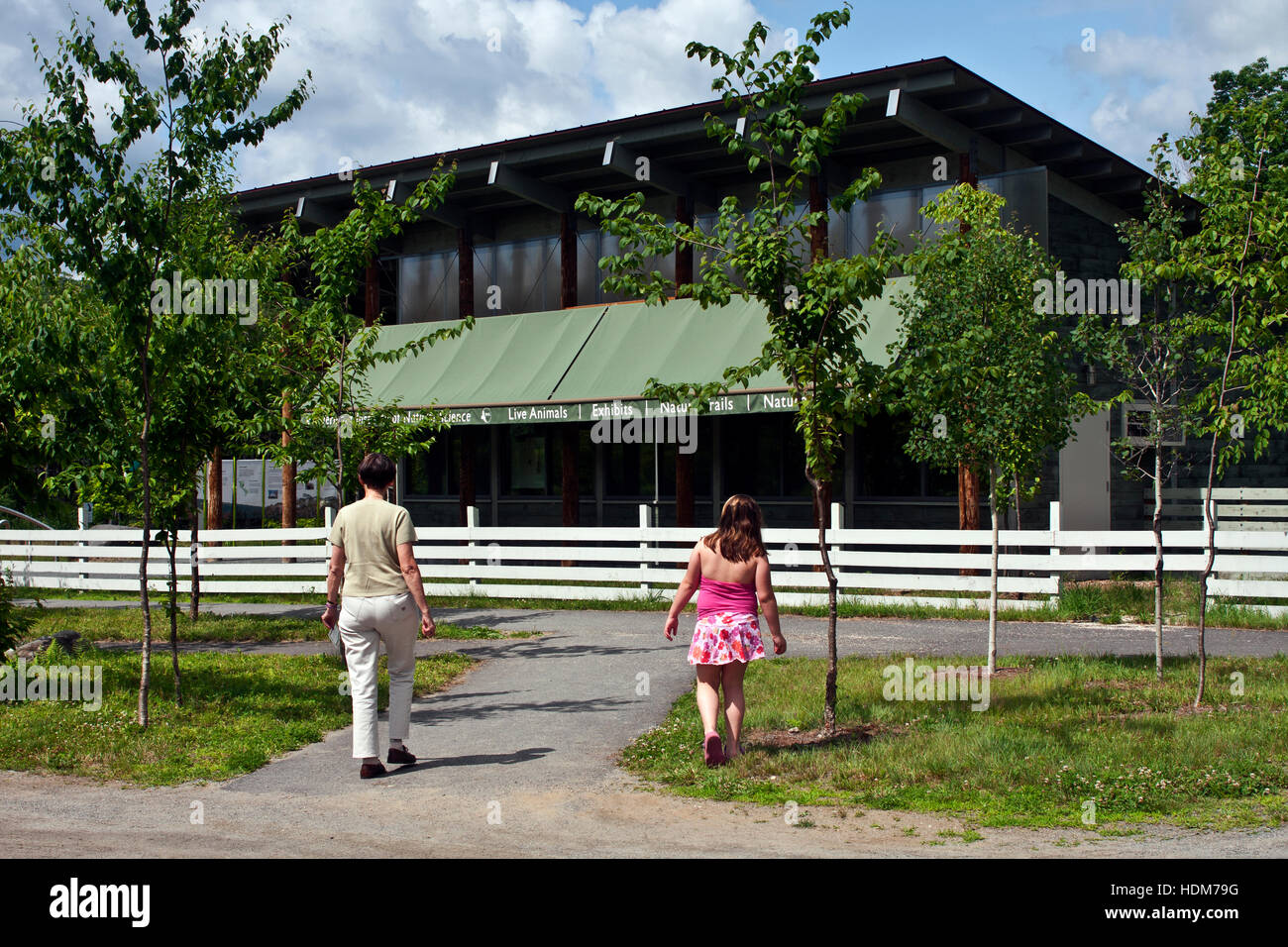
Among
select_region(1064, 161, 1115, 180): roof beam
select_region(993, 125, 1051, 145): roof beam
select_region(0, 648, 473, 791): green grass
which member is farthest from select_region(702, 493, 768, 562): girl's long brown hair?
select_region(1064, 161, 1115, 180): roof beam

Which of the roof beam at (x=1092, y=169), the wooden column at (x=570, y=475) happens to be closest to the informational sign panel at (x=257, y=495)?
the wooden column at (x=570, y=475)

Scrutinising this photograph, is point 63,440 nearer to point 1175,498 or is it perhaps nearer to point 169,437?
point 169,437

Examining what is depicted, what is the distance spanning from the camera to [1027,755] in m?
7.61

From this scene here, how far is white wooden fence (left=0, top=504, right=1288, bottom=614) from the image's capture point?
48.9 feet

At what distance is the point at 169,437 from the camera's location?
11.6m

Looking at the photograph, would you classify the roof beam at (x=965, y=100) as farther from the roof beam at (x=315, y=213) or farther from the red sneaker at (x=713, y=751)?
the red sneaker at (x=713, y=751)

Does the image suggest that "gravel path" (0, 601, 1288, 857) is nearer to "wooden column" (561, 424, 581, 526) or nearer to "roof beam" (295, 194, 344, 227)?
"wooden column" (561, 424, 581, 526)

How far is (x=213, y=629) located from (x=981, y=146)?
13736 mm

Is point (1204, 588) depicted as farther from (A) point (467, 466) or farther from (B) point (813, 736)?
(A) point (467, 466)

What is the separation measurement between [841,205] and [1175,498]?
17.7 meters

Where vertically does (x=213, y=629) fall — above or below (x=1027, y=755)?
below

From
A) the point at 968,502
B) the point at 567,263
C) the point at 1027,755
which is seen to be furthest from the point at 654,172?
the point at 1027,755

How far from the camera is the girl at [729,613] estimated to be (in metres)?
7.73

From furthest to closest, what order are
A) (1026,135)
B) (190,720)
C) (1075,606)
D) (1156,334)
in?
1. (1026,135)
2. (1075,606)
3. (1156,334)
4. (190,720)
